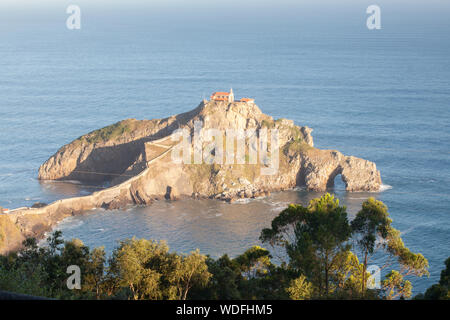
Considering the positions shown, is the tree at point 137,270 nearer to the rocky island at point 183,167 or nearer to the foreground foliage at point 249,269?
the foreground foliage at point 249,269

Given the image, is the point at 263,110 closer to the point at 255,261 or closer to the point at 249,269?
the point at 255,261

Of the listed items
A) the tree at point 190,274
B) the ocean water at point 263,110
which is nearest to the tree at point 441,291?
the tree at point 190,274

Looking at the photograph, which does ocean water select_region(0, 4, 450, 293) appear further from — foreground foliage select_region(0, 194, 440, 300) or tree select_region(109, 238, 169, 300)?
tree select_region(109, 238, 169, 300)

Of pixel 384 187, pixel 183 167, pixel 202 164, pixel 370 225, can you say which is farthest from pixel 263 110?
pixel 370 225

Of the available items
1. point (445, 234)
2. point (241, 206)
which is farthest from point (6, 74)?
point (445, 234)

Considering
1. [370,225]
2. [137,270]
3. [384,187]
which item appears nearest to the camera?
Answer: [137,270]

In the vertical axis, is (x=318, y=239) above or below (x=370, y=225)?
below

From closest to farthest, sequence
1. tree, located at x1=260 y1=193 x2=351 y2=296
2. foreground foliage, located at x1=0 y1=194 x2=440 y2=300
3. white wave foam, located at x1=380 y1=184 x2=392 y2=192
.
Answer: foreground foliage, located at x1=0 y1=194 x2=440 y2=300 < tree, located at x1=260 y1=193 x2=351 y2=296 < white wave foam, located at x1=380 y1=184 x2=392 y2=192

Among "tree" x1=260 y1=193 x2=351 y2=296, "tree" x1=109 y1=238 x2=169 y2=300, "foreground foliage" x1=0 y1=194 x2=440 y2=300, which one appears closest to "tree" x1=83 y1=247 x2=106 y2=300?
"foreground foliage" x1=0 y1=194 x2=440 y2=300

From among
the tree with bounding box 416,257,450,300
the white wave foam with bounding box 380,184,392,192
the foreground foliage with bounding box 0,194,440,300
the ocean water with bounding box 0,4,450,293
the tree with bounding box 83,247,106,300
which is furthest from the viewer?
the white wave foam with bounding box 380,184,392,192
